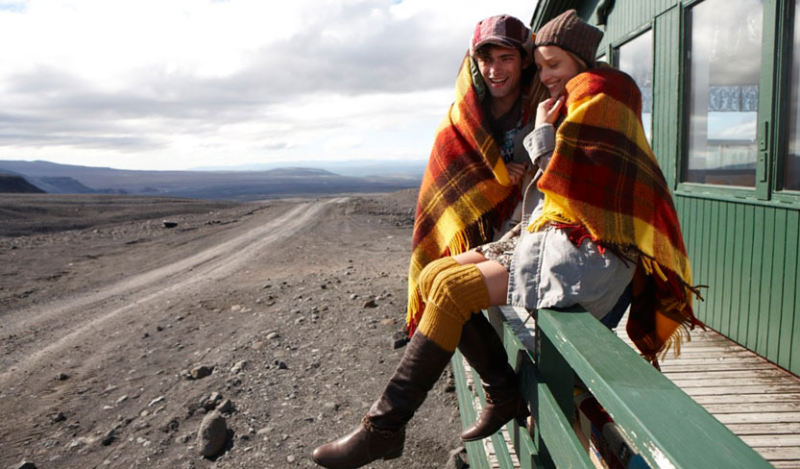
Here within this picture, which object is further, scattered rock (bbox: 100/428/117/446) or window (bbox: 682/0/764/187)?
scattered rock (bbox: 100/428/117/446)

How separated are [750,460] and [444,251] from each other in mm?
1613

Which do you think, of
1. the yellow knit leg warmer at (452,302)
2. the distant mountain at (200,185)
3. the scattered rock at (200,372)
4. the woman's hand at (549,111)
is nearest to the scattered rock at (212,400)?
the scattered rock at (200,372)

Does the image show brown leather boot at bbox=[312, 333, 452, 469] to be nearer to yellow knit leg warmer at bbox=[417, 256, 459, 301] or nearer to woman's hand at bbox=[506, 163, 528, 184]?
yellow knit leg warmer at bbox=[417, 256, 459, 301]

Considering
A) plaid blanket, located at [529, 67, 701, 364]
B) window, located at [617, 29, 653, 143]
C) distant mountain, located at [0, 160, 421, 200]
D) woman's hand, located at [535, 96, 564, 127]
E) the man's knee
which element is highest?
window, located at [617, 29, 653, 143]

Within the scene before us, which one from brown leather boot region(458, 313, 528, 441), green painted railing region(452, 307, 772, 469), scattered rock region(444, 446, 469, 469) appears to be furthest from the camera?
scattered rock region(444, 446, 469, 469)

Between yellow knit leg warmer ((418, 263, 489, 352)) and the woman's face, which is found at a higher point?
the woman's face

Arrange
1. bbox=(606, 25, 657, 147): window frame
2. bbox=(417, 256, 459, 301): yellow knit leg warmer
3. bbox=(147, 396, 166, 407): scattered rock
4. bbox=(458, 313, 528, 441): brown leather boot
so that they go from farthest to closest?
bbox=(606, 25, 657, 147): window frame, bbox=(147, 396, 166, 407): scattered rock, bbox=(458, 313, 528, 441): brown leather boot, bbox=(417, 256, 459, 301): yellow knit leg warmer

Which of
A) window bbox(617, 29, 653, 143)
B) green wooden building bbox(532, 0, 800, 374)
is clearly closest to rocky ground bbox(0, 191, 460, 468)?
green wooden building bbox(532, 0, 800, 374)

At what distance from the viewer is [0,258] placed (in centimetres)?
1119

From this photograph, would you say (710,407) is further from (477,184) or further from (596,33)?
(596,33)

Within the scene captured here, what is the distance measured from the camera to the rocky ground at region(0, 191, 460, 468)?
12.3 feet

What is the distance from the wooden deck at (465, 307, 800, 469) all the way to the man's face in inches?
39.7

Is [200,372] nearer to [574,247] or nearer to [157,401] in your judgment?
[157,401]

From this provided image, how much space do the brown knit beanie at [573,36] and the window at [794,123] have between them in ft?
7.04
